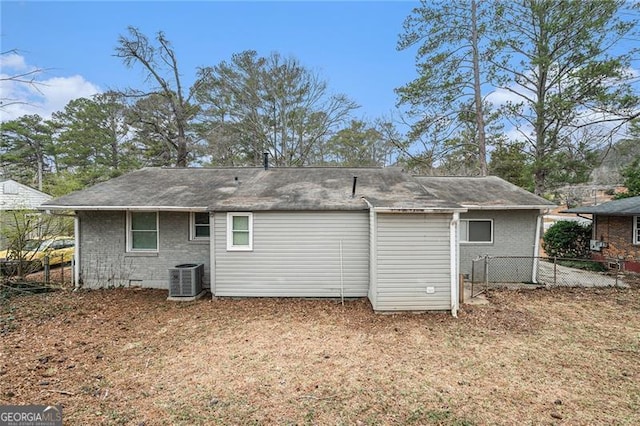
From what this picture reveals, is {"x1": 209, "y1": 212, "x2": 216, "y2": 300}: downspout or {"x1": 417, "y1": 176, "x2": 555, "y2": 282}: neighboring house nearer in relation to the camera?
{"x1": 209, "y1": 212, "x2": 216, "y2": 300}: downspout

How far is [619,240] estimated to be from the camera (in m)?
11.2

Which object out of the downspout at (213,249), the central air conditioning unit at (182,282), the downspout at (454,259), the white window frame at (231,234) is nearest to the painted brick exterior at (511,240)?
the downspout at (454,259)

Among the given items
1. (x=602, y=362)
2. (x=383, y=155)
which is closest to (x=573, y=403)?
(x=602, y=362)

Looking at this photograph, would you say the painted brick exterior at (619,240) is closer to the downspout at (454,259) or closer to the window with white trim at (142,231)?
the downspout at (454,259)

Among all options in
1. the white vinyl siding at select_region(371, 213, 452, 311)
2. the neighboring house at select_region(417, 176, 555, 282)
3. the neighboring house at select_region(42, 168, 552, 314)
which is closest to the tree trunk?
the neighboring house at select_region(417, 176, 555, 282)

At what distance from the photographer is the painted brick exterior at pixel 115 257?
848cm

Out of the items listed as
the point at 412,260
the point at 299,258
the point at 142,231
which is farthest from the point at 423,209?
the point at 142,231

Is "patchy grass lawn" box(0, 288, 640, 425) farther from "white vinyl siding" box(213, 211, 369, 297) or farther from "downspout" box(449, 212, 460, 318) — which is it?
"white vinyl siding" box(213, 211, 369, 297)

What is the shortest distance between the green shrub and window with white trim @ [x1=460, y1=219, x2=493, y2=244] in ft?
19.9

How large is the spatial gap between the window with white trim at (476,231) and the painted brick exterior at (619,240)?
5.39 metres

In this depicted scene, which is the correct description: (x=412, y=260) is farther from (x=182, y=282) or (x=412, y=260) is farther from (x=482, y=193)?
(x=182, y=282)

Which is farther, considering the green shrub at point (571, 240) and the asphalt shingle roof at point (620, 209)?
the green shrub at point (571, 240)

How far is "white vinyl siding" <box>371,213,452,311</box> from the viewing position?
6.25m


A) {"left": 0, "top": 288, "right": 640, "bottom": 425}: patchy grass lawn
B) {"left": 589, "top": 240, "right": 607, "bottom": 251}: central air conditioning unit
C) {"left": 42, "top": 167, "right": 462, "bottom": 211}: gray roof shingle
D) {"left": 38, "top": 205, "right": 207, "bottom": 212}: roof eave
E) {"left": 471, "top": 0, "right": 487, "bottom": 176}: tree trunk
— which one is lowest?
{"left": 0, "top": 288, "right": 640, "bottom": 425}: patchy grass lawn
